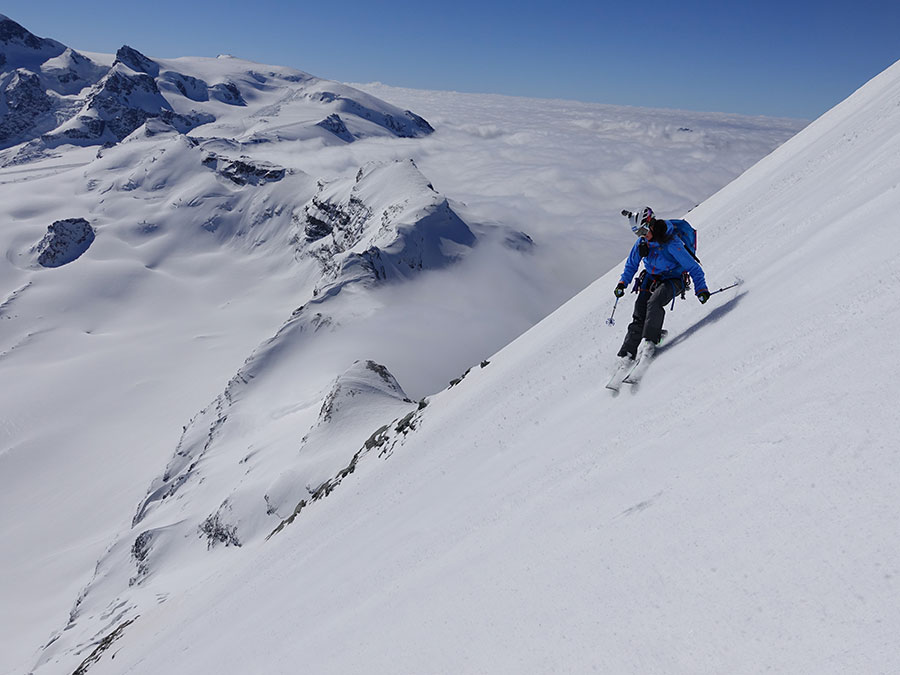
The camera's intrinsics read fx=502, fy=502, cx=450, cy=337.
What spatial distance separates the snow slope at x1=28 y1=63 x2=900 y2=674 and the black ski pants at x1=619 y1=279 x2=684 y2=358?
18.1 inches

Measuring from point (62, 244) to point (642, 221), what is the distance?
709 ft

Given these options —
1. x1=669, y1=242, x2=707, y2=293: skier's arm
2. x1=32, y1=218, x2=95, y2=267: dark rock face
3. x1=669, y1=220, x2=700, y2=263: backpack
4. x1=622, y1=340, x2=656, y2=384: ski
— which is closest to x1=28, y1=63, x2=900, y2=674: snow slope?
x1=622, y1=340, x2=656, y2=384: ski

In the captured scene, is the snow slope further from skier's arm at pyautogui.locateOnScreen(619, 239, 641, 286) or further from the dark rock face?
the dark rock face

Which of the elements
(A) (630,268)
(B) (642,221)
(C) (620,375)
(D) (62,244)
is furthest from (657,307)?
(D) (62,244)

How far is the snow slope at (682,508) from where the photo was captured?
292cm

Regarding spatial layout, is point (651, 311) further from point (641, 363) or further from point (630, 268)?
point (630, 268)

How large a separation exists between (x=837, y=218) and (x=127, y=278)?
190911 mm

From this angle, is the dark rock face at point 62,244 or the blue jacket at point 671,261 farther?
the dark rock face at point 62,244

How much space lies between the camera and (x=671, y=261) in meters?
7.97

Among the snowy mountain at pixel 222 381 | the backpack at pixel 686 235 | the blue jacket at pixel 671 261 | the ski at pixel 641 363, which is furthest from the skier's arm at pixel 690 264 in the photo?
the snowy mountain at pixel 222 381

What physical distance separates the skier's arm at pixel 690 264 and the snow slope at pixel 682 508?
0.63m

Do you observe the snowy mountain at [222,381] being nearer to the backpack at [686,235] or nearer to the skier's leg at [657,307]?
the skier's leg at [657,307]

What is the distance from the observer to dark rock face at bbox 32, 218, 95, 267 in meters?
170

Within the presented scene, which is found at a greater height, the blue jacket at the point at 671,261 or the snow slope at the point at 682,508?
the blue jacket at the point at 671,261
